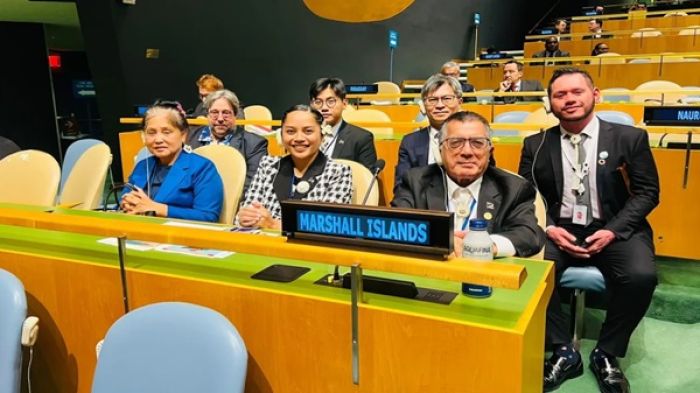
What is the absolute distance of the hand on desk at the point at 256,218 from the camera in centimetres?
225

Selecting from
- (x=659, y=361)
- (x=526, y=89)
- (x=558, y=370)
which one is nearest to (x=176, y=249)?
(x=558, y=370)

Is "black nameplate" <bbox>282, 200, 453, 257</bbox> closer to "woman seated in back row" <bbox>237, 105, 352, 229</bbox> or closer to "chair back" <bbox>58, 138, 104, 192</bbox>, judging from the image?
"woman seated in back row" <bbox>237, 105, 352, 229</bbox>

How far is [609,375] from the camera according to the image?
2.12 meters

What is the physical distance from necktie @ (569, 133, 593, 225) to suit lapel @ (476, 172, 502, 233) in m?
0.65

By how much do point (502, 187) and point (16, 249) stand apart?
1.52m

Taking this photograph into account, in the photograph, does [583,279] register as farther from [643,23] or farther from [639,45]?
[643,23]

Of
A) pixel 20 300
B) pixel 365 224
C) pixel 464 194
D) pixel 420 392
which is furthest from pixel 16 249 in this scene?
pixel 464 194

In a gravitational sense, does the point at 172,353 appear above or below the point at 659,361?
above

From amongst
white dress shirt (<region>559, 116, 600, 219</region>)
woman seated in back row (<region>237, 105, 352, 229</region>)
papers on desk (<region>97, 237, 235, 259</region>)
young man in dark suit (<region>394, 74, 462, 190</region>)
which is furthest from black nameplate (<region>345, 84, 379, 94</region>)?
papers on desk (<region>97, 237, 235, 259</region>)

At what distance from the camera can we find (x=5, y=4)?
6441 mm

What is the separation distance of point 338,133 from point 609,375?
186 centimetres

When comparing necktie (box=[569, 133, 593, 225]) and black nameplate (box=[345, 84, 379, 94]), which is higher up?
black nameplate (box=[345, 84, 379, 94])

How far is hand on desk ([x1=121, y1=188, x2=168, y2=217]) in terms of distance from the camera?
7.74 ft

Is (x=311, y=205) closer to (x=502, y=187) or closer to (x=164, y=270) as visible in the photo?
(x=164, y=270)
